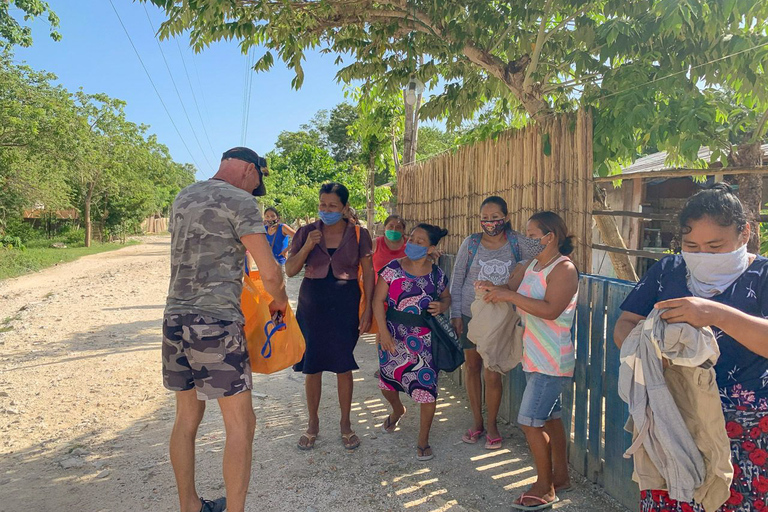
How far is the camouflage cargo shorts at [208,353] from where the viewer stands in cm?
255

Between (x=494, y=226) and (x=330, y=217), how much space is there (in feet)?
3.89

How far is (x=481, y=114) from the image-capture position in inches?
272

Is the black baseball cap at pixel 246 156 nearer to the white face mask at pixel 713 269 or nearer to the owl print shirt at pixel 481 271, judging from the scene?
the owl print shirt at pixel 481 271

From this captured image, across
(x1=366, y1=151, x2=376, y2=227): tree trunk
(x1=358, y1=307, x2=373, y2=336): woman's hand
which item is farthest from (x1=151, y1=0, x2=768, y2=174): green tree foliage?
(x1=366, y1=151, x2=376, y2=227): tree trunk

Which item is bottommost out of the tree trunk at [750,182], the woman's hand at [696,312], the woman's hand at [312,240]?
the woman's hand at [696,312]

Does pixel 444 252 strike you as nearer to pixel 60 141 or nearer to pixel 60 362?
pixel 60 362

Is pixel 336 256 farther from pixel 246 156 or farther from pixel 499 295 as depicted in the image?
pixel 499 295

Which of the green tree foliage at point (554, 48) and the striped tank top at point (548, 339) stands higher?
the green tree foliage at point (554, 48)

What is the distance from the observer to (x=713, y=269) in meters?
1.90

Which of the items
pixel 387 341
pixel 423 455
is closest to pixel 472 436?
pixel 423 455

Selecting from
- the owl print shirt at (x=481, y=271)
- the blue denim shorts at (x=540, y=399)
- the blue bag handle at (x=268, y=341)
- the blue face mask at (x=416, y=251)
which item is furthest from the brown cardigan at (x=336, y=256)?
the blue denim shorts at (x=540, y=399)

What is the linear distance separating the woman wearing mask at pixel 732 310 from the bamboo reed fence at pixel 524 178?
150cm

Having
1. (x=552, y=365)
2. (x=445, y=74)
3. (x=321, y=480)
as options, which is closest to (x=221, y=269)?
(x=321, y=480)

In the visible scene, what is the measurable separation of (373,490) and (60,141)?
17040 millimetres
